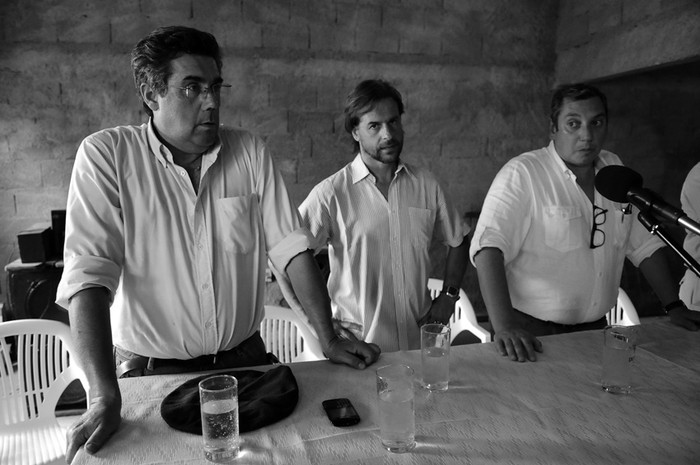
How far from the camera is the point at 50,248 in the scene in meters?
3.30

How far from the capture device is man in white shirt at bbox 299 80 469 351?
2.22m

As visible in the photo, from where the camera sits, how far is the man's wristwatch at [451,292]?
2.37 metres

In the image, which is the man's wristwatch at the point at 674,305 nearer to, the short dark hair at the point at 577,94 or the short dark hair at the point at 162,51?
the short dark hair at the point at 577,94

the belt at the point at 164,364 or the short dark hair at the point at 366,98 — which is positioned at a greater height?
the short dark hair at the point at 366,98

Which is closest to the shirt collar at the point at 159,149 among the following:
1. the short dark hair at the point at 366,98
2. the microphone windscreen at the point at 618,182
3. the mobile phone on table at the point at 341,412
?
the mobile phone on table at the point at 341,412

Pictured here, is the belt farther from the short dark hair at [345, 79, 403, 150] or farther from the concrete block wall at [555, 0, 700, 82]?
the concrete block wall at [555, 0, 700, 82]

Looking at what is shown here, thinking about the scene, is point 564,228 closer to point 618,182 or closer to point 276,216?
point 618,182

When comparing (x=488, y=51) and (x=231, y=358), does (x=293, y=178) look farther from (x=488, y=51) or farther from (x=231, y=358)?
(x=231, y=358)

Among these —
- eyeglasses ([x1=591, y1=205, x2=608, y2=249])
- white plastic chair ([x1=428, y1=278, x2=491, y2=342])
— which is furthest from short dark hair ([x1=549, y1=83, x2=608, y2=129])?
white plastic chair ([x1=428, y1=278, x2=491, y2=342])

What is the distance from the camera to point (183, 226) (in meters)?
1.62

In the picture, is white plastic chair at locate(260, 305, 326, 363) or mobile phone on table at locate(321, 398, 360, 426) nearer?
mobile phone on table at locate(321, 398, 360, 426)

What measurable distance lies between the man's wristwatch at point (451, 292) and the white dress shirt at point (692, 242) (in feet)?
3.51

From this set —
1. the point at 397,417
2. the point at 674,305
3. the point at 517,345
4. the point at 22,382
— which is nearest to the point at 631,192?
the point at 517,345

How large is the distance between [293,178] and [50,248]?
160 cm
